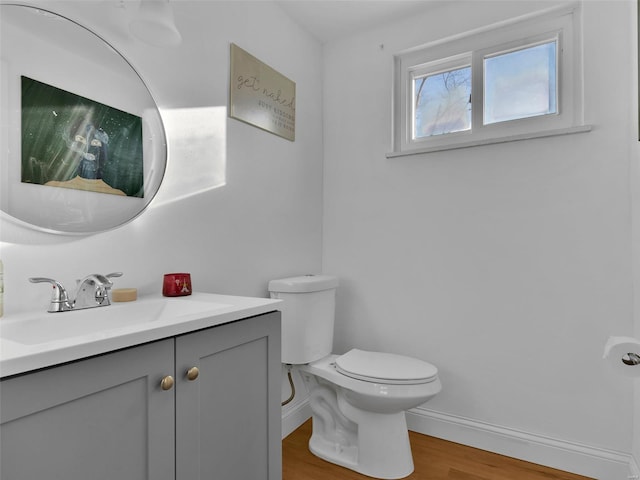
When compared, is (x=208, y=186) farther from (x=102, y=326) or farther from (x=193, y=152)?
(x=102, y=326)

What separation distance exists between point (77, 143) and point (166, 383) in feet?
2.55

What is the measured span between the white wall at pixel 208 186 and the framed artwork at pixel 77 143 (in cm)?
14

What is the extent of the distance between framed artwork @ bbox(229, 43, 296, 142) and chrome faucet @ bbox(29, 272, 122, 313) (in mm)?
936

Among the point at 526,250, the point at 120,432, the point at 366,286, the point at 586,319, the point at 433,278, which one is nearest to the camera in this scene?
the point at 120,432

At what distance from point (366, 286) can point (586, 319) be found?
3.53ft

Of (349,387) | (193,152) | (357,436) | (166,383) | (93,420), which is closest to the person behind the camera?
(93,420)

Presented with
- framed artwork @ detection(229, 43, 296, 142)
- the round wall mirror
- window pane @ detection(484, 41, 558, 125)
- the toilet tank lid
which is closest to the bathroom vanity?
the round wall mirror

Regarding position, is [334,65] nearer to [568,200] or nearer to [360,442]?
[568,200]

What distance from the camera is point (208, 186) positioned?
155 cm

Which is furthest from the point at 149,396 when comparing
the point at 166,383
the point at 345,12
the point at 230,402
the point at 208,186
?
the point at 345,12

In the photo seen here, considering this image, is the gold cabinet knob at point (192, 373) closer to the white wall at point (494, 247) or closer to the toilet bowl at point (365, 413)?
the toilet bowl at point (365, 413)

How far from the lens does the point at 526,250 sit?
1790mm

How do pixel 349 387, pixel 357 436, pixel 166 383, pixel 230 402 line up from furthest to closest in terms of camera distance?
pixel 357 436, pixel 349 387, pixel 230 402, pixel 166 383

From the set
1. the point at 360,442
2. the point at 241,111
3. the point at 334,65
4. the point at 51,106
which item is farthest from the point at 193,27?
the point at 360,442
